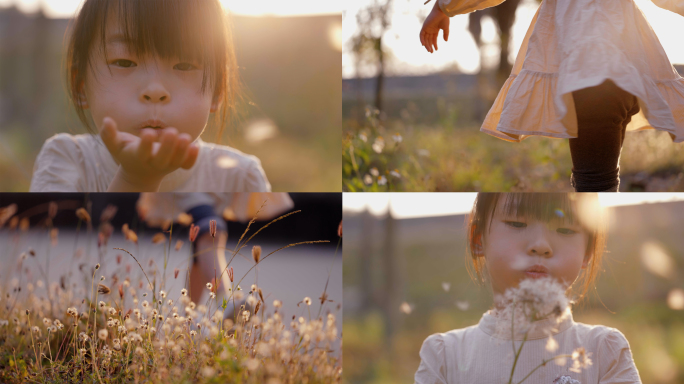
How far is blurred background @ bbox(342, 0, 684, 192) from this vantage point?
2.31m

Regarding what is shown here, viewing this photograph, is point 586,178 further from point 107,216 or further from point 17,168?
point 17,168

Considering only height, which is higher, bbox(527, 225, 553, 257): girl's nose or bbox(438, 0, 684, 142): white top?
bbox(438, 0, 684, 142): white top

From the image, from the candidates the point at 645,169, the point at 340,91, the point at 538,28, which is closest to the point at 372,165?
the point at 340,91

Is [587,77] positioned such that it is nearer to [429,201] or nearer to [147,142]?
[429,201]

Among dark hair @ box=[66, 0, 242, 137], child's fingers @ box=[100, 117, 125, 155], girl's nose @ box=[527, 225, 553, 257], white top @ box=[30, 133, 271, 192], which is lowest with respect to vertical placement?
Result: girl's nose @ box=[527, 225, 553, 257]

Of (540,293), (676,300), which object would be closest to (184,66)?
(540,293)

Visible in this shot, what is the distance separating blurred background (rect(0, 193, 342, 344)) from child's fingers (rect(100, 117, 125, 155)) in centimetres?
29

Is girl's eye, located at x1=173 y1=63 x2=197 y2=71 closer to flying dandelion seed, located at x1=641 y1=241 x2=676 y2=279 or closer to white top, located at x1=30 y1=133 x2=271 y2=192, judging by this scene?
white top, located at x1=30 y1=133 x2=271 y2=192

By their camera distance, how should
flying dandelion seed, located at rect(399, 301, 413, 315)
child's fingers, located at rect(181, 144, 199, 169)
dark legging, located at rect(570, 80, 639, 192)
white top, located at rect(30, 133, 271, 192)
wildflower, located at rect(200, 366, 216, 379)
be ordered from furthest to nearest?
white top, located at rect(30, 133, 271, 192) < flying dandelion seed, located at rect(399, 301, 413, 315) < dark legging, located at rect(570, 80, 639, 192) < child's fingers, located at rect(181, 144, 199, 169) < wildflower, located at rect(200, 366, 216, 379)

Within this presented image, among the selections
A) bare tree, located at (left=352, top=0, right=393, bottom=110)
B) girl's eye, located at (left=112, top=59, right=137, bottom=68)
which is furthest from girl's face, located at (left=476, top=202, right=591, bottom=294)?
bare tree, located at (left=352, top=0, right=393, bottom=110)

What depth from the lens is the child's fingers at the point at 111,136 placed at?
1117 millimetres

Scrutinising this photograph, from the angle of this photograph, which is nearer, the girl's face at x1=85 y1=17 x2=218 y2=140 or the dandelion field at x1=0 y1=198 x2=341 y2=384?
the dandelion field at x1=0 y1=198 x2=341 y2=384

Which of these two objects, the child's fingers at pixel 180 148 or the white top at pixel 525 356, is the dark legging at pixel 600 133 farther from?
the child's fingers at pixel 180 148

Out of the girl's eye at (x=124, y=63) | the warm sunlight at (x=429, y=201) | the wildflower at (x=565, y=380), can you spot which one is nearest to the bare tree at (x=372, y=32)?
the warm sunlight at (x=429, y=201)
